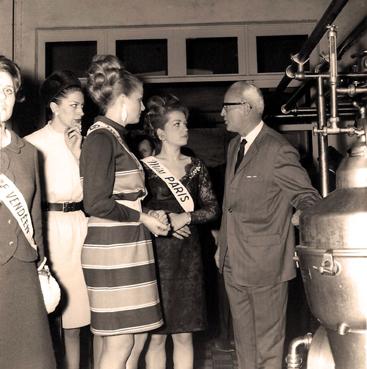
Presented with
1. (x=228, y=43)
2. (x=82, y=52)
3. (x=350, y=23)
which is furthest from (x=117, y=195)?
(x=228, y=43)

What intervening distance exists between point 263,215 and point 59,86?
1.37 m

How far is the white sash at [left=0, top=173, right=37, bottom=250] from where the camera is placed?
198cm

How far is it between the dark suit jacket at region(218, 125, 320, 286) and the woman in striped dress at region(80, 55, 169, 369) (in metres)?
0.53

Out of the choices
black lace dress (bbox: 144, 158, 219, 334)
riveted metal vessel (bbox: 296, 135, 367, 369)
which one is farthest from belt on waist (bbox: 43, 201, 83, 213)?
riveted metal vessel (bbox: 296, 135, 367, 369)

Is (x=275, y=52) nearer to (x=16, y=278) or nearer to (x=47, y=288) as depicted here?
(x=47, y=288)

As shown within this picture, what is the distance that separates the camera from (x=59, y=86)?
3.16 m

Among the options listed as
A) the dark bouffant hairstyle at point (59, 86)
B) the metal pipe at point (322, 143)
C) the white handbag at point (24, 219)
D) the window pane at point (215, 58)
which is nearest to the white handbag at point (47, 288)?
the white handbag at point (24, 219)

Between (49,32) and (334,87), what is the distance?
3579 mm

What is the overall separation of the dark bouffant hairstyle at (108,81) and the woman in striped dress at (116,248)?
118 mm

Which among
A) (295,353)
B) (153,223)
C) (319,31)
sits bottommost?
(295,353)

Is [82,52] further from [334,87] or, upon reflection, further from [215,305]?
[334,87]

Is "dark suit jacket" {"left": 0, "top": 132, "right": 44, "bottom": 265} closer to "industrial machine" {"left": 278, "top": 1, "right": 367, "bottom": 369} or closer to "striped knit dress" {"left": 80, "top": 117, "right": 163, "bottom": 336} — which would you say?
"striped knit dress" {"left": 80, "top": 117, "right": 163, "bottom": 336}

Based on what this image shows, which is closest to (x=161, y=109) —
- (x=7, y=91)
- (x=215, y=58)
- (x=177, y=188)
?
(x=177, y=188)

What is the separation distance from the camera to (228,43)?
6879 mm
